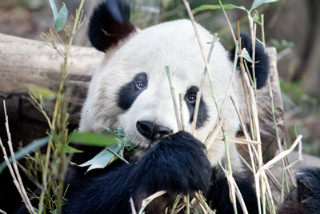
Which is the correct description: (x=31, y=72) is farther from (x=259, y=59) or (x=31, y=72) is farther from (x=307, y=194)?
(x=307, y=194)

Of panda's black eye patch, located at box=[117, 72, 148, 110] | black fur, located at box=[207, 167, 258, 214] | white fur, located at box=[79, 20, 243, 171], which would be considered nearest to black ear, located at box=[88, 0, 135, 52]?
white fur, located at box=[79, 20, 243, 171]

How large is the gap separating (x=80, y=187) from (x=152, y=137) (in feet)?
2.10

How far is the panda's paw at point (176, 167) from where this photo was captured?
6.72 feet

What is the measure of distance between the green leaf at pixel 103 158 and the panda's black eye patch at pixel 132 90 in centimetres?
40

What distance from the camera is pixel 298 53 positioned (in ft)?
27.7

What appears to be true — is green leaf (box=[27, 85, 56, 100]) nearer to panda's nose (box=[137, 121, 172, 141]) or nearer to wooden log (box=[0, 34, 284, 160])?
panda's nose (box=[137, 121, 172, 141])

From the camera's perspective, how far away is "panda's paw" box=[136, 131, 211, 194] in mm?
2047

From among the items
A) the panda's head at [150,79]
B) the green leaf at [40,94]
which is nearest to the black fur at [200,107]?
the panda's head at [150,79]

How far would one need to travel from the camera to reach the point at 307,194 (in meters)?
2.63

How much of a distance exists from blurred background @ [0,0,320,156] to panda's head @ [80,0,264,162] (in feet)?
4.95

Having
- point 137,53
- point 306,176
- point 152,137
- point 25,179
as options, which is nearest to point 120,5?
point 137,53

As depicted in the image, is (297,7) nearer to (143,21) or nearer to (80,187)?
(143,21)

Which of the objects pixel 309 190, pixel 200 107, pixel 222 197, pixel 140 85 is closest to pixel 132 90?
pixel 140 85

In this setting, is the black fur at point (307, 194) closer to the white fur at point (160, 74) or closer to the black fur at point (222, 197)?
the black fur at point (222, 197)
